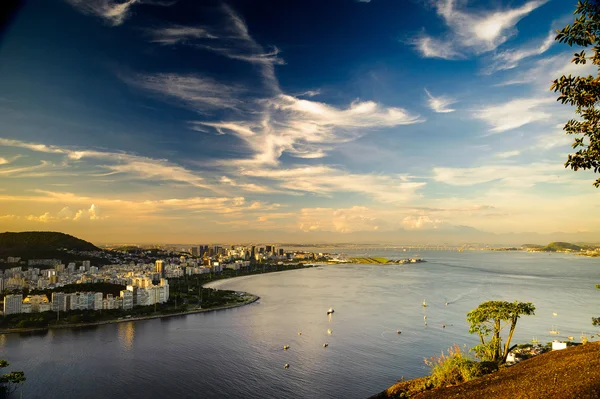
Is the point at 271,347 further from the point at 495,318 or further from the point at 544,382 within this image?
the point at 544,382

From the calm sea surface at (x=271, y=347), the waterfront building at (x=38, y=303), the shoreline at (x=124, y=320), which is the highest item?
the waterfront building at (x=38, y=303)

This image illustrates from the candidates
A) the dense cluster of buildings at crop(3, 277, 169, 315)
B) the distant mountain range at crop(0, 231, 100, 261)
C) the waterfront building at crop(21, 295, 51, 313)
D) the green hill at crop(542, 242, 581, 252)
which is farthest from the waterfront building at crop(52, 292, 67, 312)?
the green hill at crop(542, 242, 581, 252)

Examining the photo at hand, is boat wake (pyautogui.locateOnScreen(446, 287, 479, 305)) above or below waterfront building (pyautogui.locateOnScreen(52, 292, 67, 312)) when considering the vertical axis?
below

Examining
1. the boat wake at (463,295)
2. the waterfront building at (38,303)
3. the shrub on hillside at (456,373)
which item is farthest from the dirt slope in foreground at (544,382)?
the waterfront building at (38,303)

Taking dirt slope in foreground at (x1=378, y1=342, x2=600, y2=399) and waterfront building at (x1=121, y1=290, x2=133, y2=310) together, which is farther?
waterfront building at (x1=121, y1=290, x2=133, y2=310)

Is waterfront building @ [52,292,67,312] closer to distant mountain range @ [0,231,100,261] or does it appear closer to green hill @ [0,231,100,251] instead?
distant mountain range @ [0,231,100,261]

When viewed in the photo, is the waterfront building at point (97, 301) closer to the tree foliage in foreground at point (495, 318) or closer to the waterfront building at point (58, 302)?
the waterfront building at point (58, 302)

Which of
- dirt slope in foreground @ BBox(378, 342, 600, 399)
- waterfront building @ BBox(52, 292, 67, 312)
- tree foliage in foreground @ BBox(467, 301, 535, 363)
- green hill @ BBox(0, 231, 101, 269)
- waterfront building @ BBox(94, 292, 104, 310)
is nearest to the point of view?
dirt slope in foreground @ BBox(378, 342, 600, 399)
